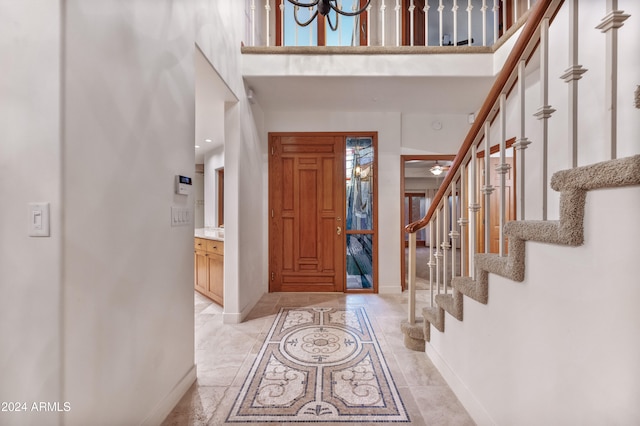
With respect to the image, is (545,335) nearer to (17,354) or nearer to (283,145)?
(17,354)

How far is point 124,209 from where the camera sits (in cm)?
126

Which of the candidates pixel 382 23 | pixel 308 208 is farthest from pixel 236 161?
pixel 382 23

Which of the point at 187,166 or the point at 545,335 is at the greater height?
the point at 187,166

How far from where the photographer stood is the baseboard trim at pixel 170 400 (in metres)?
1.43

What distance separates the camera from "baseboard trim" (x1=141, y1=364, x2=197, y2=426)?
143 centimetres

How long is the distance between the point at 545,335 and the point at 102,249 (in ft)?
5.81

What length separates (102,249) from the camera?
3.76ft

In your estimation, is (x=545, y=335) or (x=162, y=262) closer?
(x=545, y=335)

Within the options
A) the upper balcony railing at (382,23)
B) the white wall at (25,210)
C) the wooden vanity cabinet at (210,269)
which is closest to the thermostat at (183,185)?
the white wall at (25,210)

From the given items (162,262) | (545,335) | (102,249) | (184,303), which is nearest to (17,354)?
(102,249)

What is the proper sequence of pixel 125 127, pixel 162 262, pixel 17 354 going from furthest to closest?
pixel 162 262
pixel 125 127
pixel 17 354

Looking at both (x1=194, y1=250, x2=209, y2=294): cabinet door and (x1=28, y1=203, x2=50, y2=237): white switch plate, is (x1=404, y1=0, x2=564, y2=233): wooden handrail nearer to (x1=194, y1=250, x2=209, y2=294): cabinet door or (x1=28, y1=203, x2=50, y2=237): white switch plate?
(x1=28, y1=203, x2=50, y2=237): white switch plate

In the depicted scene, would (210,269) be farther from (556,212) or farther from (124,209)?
(556,212)

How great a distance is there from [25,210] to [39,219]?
0.24 feet
